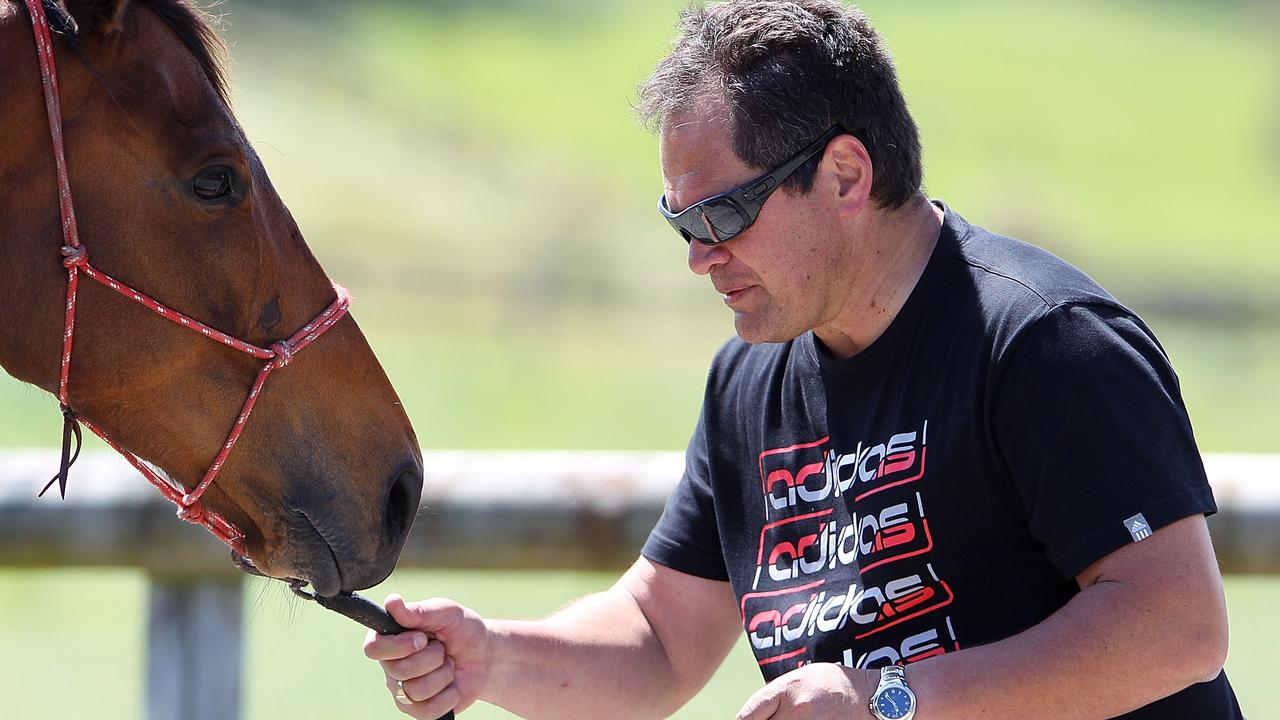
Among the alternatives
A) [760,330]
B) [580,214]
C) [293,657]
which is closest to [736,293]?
[760,330]

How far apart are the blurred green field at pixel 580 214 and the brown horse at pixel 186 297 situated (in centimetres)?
33

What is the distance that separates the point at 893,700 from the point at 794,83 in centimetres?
94

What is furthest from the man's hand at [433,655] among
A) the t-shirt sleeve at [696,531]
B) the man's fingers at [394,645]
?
the t-shirt sleeve at [696,531]

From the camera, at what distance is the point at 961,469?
6.72ft

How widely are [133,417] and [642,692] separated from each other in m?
1.04

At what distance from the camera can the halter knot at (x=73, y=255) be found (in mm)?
2004

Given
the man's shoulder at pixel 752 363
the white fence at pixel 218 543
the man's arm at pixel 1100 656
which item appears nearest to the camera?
the man's arm at pixel 1100 656

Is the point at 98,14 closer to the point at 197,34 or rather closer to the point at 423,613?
the point at 197,34

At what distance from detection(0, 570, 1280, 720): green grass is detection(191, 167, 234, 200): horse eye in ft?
4.25

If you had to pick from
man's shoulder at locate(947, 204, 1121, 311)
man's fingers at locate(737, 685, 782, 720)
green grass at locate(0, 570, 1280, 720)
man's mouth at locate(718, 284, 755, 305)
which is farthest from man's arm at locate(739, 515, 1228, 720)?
green grass at locate(0, 570, 1280, 720)

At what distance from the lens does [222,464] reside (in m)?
2.15

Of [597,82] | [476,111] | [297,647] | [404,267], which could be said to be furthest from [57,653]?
[597,82]

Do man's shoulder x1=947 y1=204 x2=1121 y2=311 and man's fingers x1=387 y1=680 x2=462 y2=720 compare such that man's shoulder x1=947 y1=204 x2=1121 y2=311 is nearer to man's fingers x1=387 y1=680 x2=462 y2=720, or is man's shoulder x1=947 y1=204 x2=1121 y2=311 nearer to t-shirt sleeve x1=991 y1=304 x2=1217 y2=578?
t-shirt sleeve x1=991 y1=304 x2=1217 y2=578

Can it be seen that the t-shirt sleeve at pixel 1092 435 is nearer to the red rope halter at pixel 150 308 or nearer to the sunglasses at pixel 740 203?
the sunglasses at pixel 740 203
